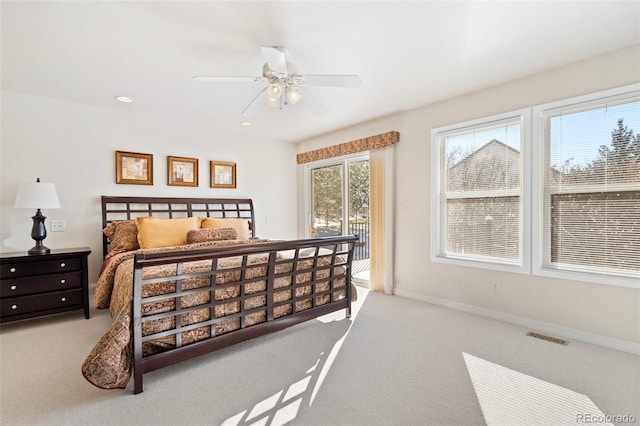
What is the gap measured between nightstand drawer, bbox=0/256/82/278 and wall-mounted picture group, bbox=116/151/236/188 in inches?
46.4

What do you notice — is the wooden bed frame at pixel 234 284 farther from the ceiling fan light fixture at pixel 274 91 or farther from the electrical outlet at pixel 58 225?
the ceiling fan light fixture at pixel 274 91

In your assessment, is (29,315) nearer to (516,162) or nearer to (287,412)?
(287,412)

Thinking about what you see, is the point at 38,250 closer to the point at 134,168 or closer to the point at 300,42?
the point at 134,168

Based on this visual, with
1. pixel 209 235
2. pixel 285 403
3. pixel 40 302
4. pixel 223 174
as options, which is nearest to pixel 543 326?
pixel 285 403

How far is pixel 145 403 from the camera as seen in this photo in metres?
1.86

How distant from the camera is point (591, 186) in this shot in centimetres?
272

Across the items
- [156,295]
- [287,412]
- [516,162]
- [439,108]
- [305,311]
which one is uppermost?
[439,108]

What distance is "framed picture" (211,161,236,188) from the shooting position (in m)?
4.79

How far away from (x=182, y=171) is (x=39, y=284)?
209cm

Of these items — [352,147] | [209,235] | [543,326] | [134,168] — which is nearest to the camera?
[543,326]

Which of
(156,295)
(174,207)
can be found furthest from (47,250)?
(156,295)

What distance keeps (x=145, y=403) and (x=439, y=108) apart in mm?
3917

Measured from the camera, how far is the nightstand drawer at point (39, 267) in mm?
2934

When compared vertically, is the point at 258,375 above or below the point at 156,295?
below
